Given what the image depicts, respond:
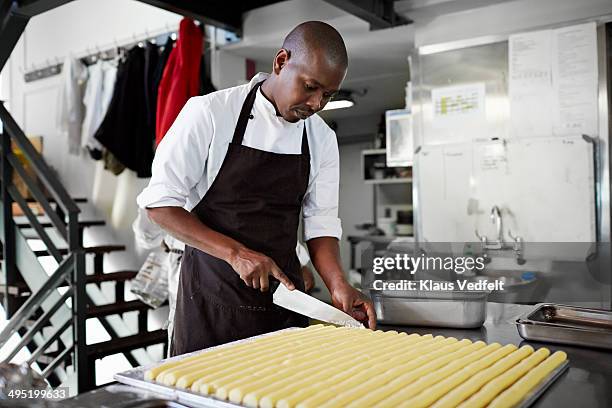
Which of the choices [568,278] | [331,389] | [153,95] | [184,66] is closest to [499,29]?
[568,278]

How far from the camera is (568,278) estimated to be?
3.27 m

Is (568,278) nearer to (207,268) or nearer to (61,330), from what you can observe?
(207,268)

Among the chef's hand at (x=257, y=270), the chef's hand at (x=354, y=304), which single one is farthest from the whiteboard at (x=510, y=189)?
the chef's hand at (x=257, y=270)

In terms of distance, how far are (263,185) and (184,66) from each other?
246 centimetres

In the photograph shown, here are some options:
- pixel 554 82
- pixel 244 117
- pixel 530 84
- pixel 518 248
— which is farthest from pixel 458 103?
pixel 244 117

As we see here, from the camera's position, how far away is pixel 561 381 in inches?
44.0

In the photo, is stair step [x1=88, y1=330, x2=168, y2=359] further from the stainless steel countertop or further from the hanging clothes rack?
the stainless steel countertop

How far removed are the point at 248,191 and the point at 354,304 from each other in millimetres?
490

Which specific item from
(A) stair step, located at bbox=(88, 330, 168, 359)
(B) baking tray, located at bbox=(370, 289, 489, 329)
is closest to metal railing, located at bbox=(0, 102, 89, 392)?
(A) stair step, located at bbox=(88, 330, 168, 359)

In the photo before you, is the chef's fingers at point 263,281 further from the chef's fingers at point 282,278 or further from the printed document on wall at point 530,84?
the printed document on wall at point 530,84

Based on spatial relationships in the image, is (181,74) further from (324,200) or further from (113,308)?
(324,200)

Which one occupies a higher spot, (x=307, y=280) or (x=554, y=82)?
(x=554, y=82)

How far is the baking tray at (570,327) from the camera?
4.38ft

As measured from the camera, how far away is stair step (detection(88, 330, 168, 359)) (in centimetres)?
349
